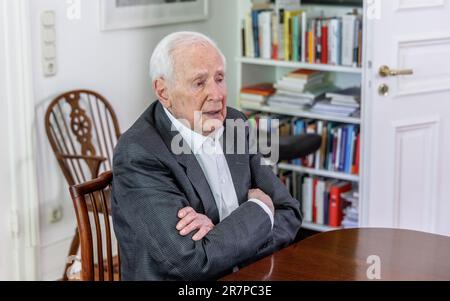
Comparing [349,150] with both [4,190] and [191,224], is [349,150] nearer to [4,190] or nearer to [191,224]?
[4,190]

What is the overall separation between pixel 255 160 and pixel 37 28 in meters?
1.62

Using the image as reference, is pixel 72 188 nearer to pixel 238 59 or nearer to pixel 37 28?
pixel 37 28

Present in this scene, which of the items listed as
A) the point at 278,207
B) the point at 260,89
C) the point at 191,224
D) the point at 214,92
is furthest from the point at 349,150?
the point at 191,224

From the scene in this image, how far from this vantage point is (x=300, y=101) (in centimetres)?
432

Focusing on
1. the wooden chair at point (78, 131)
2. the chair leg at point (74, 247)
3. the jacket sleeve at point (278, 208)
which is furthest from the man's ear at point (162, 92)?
the chair leg at point (74, 247)

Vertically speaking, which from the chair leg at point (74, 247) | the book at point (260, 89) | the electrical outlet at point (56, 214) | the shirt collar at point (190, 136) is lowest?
the chair leg at point (74, 247)

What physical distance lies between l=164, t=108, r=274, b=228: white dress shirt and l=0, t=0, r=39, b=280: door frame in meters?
1.45

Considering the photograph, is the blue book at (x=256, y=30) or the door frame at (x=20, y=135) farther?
the blue book at (x=256, y=30)

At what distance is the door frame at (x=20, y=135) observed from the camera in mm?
3346

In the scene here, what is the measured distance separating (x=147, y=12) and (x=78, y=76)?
0.56 meters

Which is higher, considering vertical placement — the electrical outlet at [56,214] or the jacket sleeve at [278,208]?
the jacket sleeve at [278,208]

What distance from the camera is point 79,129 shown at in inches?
145

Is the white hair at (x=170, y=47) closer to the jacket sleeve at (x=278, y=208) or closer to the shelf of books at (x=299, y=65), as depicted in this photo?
the jacket sleeve at (x=278, y=208)
